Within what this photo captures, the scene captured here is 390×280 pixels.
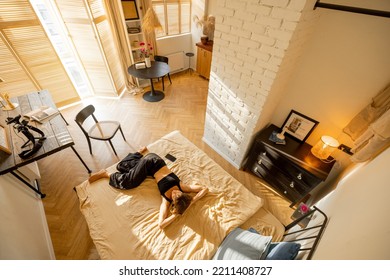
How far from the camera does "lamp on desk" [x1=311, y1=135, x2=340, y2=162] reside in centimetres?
175

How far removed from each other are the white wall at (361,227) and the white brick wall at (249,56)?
106 centimetres

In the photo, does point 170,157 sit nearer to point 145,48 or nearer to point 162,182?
point 162,182

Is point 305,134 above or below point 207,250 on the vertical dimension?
above

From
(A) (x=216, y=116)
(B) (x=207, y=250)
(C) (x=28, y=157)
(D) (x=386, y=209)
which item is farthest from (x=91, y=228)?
(D) (x=386, y=209)

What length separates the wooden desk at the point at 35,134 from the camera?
68.1 inches

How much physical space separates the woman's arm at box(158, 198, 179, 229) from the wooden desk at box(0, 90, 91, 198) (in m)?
1.30

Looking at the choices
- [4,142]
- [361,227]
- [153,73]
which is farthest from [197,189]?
[153,73]

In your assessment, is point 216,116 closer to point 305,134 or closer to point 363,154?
point 305,134

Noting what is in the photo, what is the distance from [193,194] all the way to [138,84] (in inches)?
129

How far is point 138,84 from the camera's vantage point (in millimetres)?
4125

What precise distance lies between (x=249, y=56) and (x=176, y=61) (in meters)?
3.42

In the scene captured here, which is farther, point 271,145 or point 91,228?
point 271,145

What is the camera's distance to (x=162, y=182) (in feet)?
6.21

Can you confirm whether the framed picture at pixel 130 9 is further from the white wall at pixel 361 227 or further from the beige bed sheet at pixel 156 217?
the white wall at pixel 361 227
